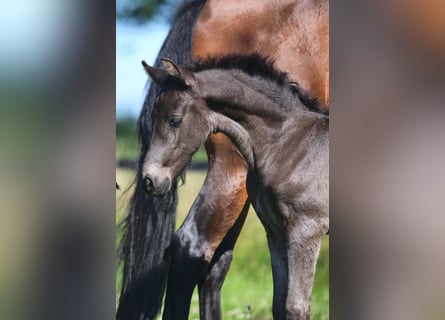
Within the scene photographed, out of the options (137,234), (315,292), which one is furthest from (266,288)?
(137,234)

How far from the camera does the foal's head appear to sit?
3.64 meters

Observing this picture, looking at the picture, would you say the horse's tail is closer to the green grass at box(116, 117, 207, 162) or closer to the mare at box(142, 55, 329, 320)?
the green grass at box(116, 117, 207, 162)

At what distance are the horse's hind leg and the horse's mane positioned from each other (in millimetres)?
694

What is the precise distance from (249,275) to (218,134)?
84 cm

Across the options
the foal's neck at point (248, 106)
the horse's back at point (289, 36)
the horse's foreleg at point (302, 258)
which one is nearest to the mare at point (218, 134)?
the horse's back at point (289, 36)

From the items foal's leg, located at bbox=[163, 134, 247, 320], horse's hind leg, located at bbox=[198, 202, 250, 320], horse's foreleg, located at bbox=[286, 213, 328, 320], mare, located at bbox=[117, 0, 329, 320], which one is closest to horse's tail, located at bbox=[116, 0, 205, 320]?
mare, located at bbox=[117, 0, 329, 320]

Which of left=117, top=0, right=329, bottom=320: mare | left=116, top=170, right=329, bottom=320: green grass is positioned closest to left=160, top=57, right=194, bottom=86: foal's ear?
left=117, top=0, right=329, bottom=320: mare

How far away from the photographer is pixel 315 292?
12.5ft

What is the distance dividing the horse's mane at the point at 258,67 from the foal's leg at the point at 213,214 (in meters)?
0.40

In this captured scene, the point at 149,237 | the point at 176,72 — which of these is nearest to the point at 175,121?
the point at 176,72

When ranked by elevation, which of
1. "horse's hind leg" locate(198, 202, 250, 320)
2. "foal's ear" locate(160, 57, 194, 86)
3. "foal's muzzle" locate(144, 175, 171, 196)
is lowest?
"horse's hind leg" locate(198, 202, 250, 320)

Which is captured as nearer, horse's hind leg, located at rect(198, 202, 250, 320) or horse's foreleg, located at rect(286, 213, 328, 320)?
horse's foreleg, located at rect(286, 213, 328, 320)

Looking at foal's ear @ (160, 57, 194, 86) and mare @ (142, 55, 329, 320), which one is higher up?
foal's ear @ (160, 57, 194, 86)

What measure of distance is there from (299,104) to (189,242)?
3.36 feet
